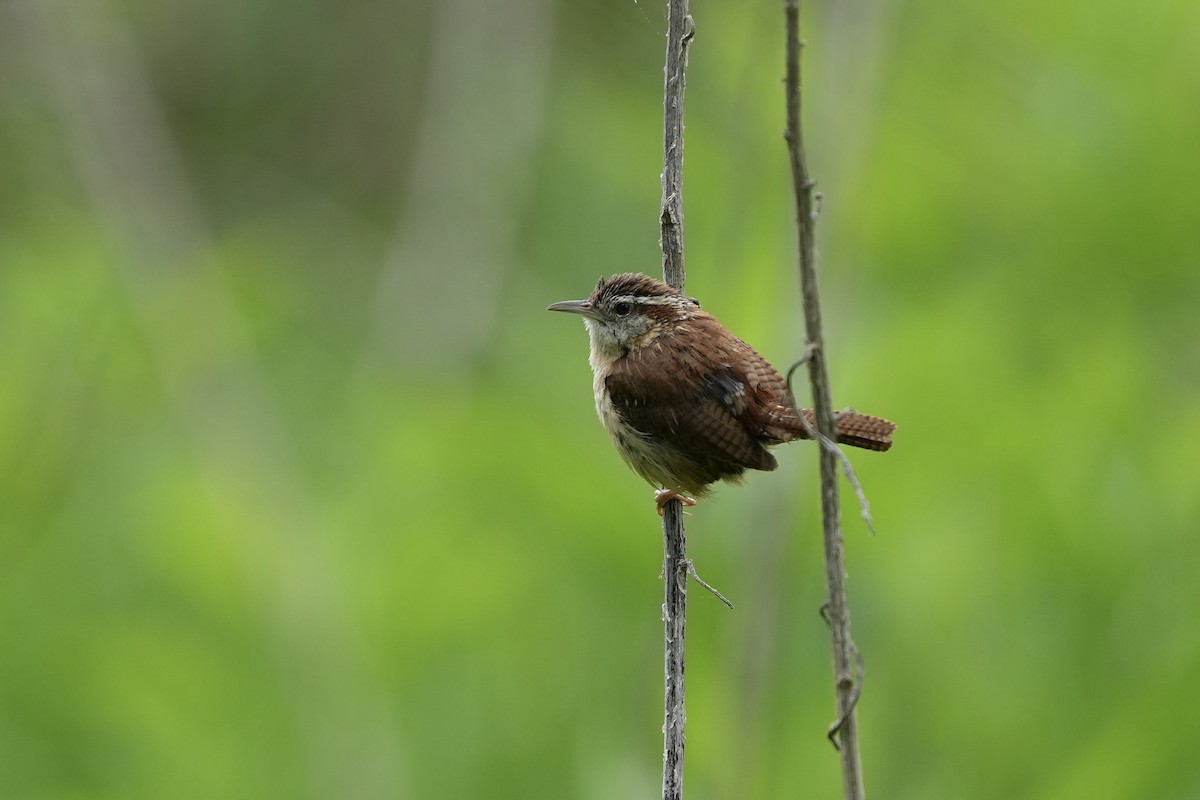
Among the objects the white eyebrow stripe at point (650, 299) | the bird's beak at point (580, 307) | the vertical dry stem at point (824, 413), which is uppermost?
the bird's beak at point (580, 307)

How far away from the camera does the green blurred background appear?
9.68 feet

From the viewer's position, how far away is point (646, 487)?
3426 mm

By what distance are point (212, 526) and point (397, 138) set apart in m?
5.58

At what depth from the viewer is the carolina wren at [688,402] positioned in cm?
279

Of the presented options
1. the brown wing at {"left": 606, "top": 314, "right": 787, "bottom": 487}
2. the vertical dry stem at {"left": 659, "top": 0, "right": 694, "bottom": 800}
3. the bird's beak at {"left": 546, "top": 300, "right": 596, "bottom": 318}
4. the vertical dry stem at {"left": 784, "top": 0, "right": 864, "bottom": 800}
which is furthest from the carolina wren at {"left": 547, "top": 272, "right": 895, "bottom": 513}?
the vertical dry stem at {"left": 784, "top": 0, "right": 864, "bottom": 800}

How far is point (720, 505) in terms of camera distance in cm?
333

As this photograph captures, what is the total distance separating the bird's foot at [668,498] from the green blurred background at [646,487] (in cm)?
18

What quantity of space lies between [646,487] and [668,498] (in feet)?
1.75

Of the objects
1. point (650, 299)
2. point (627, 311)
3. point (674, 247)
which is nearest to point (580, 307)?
point (627, 311)

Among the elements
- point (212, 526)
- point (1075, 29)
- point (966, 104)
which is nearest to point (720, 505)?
point (212, 526)

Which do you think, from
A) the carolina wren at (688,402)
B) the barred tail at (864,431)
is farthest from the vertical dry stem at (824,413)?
the carolina wren at (688,402)

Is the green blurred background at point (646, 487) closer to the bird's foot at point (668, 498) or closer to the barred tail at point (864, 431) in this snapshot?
the bird's foot at point (668, 498)

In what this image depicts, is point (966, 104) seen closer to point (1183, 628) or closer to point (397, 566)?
point (1183, 628)

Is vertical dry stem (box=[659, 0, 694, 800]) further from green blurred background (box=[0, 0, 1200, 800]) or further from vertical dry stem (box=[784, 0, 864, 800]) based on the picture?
green blurred background (box=[0, 0, 1200, 800])
